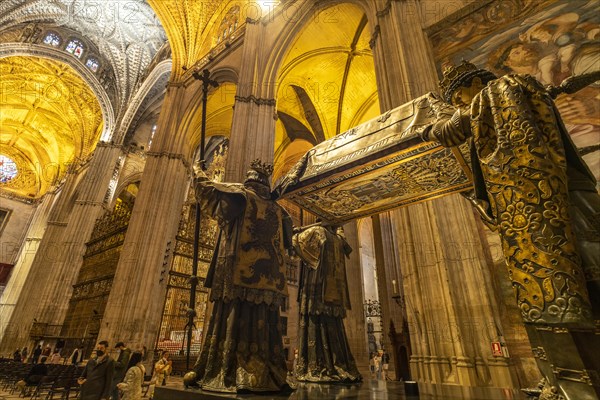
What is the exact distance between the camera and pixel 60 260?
12469 millimetres

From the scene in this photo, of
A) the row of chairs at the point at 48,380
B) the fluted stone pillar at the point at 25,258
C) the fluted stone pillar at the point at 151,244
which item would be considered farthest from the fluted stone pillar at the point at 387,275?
the fluted stone pillar at the point at 25,258

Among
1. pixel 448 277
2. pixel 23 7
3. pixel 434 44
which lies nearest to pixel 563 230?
pixel 448 277

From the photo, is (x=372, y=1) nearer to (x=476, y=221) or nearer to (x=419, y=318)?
(x=476, y=221)

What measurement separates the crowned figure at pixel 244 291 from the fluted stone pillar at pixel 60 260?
13.6 metres

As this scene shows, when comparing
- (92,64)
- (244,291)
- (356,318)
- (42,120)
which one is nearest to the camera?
(244,291)

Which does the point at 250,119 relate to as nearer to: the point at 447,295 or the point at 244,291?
the point at 447,295

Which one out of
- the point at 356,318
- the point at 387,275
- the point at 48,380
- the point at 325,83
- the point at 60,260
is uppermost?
the point at 325,83

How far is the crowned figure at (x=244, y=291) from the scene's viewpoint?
5.88 ft

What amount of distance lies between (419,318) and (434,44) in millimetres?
4645

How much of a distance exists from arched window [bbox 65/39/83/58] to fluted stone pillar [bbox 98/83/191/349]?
33.0 feet

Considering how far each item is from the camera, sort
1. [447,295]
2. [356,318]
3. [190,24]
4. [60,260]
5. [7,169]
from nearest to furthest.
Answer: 1. [447,295]
2. [356,318]
3. [190,24]
4. [60,260]
5. [7,169]

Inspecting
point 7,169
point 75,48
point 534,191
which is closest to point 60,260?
point 75,48

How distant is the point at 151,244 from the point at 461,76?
889cm

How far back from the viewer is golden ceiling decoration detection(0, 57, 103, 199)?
55.2 ft
